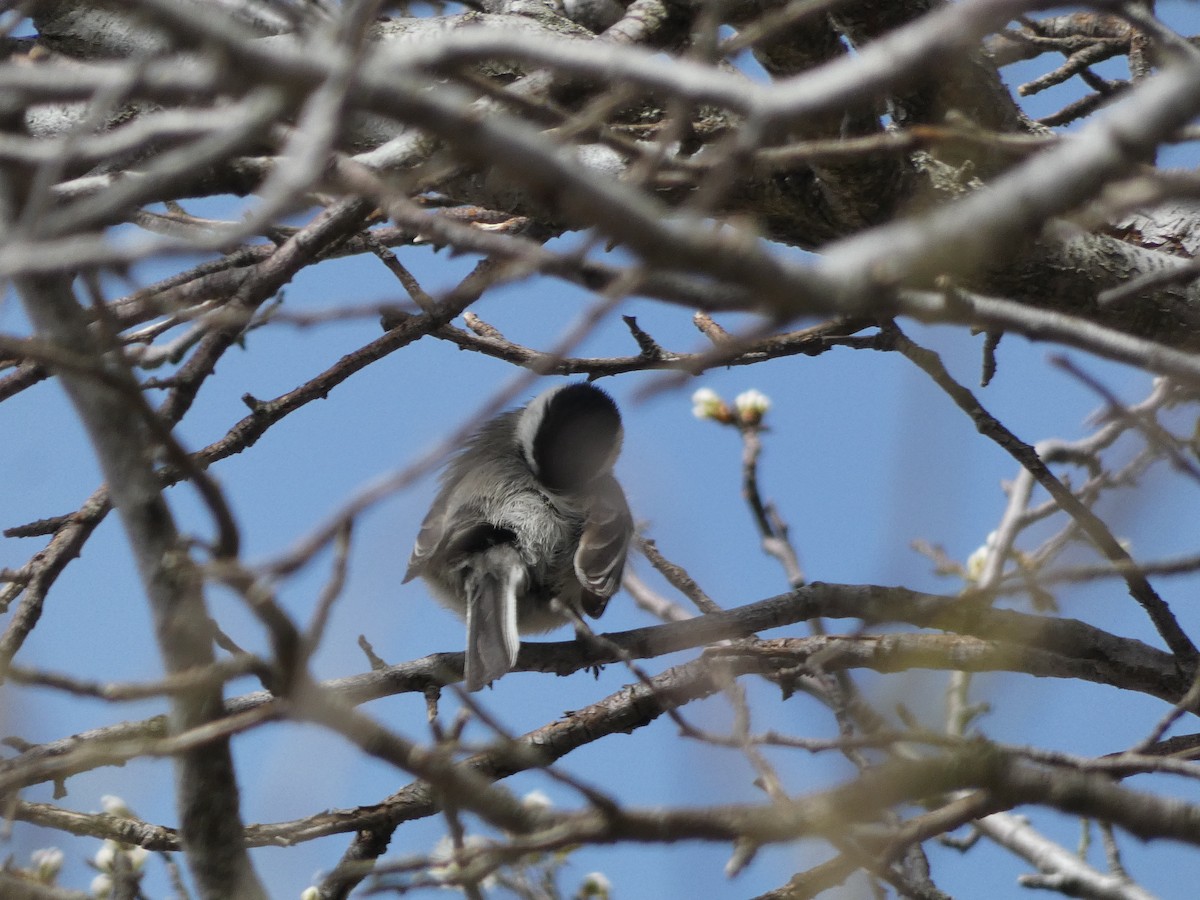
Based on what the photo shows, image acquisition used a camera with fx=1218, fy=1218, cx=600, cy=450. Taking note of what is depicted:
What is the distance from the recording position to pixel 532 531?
4758 mm

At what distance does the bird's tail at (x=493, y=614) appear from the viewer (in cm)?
394

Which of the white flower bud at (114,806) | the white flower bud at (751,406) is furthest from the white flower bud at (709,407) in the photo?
the white flower bud at (114,806)

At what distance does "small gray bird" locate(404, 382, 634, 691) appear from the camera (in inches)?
179

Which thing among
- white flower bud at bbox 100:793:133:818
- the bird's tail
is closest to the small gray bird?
the bird's tail

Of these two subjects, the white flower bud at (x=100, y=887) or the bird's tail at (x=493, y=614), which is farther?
the white flower bud at (x=100, y=887)

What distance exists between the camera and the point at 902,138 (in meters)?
1.82

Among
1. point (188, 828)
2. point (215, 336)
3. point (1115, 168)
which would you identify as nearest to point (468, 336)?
point (215, 336)

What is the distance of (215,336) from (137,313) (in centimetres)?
21

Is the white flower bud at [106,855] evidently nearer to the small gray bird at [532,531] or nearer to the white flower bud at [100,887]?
the white flower bud at [100,887]

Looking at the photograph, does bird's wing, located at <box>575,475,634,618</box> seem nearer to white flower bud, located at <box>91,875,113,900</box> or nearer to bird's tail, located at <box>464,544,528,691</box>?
bird's tail, located at <box>464,544,528,691</box>

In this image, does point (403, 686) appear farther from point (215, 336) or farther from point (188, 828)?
point (188, 828)

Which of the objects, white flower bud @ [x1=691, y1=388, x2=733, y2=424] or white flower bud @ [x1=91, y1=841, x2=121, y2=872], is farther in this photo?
white flower bud @ [x1=691, y1=388, x2=733, y2=424]

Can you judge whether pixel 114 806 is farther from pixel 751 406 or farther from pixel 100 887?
pixel 751 406

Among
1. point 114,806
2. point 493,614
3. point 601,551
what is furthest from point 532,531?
point 114,806
